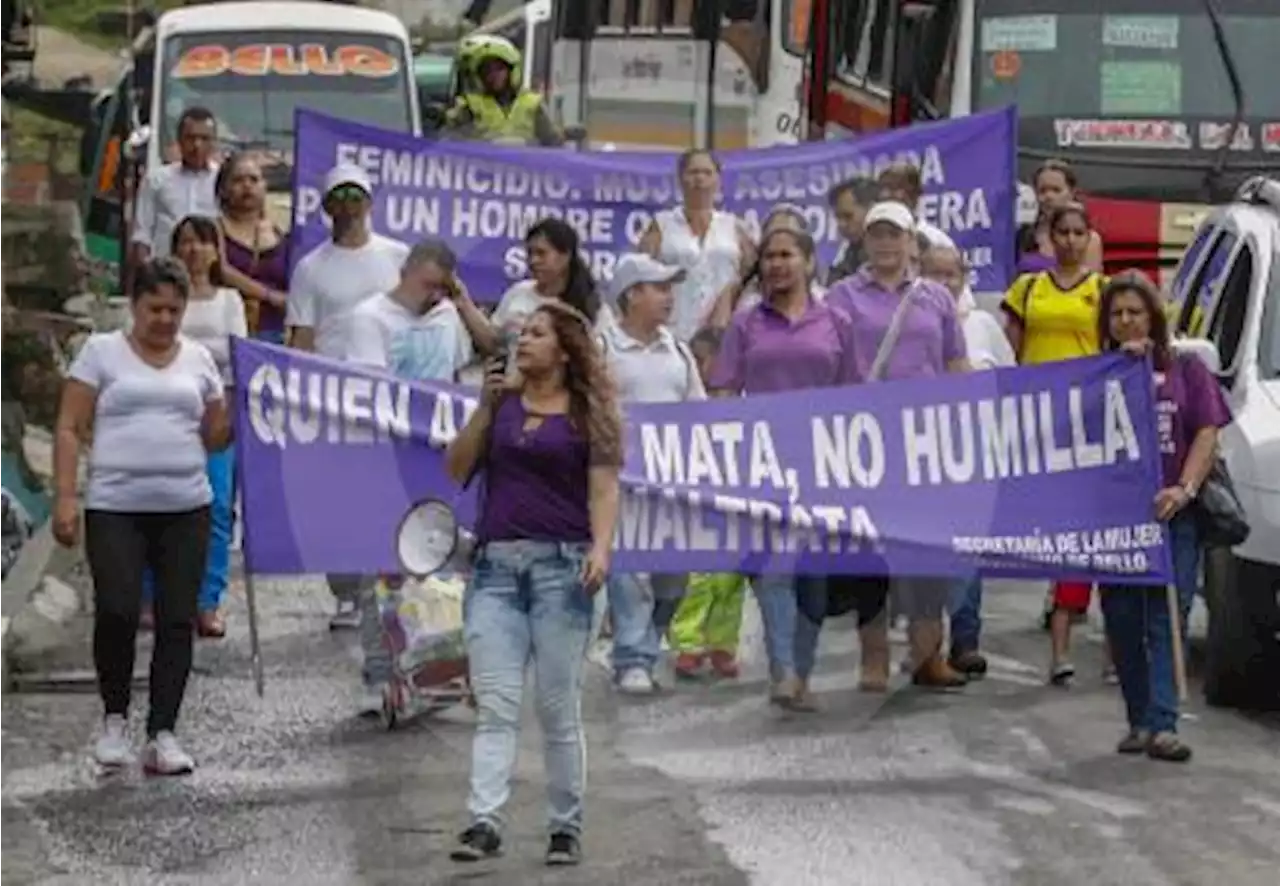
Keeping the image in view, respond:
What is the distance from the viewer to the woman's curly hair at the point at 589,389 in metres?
11.0

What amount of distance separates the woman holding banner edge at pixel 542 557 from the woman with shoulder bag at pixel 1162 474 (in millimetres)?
2789

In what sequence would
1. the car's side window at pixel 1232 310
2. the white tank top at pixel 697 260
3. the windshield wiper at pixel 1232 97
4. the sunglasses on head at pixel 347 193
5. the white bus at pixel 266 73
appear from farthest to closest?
the white bus at pixel 266 73 → the windshield wiper at pixel 1232 97 → the white tank top at pixel 697 260 → the car's side window at pixel 1232 310 → the sunglasses on head at pixel 347 193

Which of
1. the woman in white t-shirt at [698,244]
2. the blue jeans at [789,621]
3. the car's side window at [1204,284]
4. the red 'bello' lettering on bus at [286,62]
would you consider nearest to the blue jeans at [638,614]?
the blue jeans at [789,621]

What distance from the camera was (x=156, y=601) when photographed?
41.4 feet

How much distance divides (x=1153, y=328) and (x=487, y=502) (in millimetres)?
3189

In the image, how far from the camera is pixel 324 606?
53.8 ft

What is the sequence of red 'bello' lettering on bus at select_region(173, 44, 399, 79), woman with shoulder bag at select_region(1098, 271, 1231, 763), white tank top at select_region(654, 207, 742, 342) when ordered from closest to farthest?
woman with shoulder bag at select_region(1098, 271, 1231, 763)
white tank top at select_region(654, 207, 742, 342)
red 'bello' lettering on bus at select_region(173, 44, 399, 79)

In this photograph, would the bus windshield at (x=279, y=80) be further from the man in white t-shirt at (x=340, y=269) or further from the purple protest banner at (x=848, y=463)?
the purple protest banner at (x=848, y=463)

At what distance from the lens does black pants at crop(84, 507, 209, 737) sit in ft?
41.0

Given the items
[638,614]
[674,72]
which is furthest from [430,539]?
[674,72]

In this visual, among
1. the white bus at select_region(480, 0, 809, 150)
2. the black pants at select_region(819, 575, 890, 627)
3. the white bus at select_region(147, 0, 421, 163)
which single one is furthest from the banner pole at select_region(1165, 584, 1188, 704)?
the white bus at select_region(480, 0, 809, 150)

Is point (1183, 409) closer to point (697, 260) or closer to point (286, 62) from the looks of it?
point (697, 260)

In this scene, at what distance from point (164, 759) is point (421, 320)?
227 cm

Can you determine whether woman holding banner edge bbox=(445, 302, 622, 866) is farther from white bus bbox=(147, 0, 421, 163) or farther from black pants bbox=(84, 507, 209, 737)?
white bus bbox=(147, 0, 421, 163)
